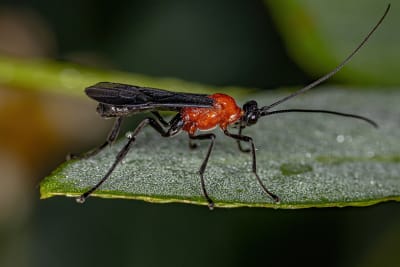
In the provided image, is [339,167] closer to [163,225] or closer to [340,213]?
[340,213]

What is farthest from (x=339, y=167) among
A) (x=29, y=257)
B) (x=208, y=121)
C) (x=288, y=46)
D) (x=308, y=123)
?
(x=29, y=257)

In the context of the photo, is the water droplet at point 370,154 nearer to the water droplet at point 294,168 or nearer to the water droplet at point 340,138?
the water droplet at point 340,138

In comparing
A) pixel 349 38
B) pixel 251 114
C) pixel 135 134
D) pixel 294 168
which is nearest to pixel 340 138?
pixel 251 114

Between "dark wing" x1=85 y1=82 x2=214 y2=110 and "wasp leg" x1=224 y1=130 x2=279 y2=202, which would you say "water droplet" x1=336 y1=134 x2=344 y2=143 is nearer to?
"wasp leg" x1=224 y1=130 x2=279 y2=202

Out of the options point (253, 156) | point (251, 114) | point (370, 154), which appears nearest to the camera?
point (253, 156)

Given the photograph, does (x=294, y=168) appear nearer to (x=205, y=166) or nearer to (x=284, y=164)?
(x=284, y=164)

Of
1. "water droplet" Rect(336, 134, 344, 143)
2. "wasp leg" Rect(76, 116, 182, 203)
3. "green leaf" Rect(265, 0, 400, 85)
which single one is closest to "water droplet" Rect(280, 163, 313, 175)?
"water droplet" Rect(336, 134, 344, 143)

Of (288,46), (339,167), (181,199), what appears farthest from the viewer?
(288,46)
